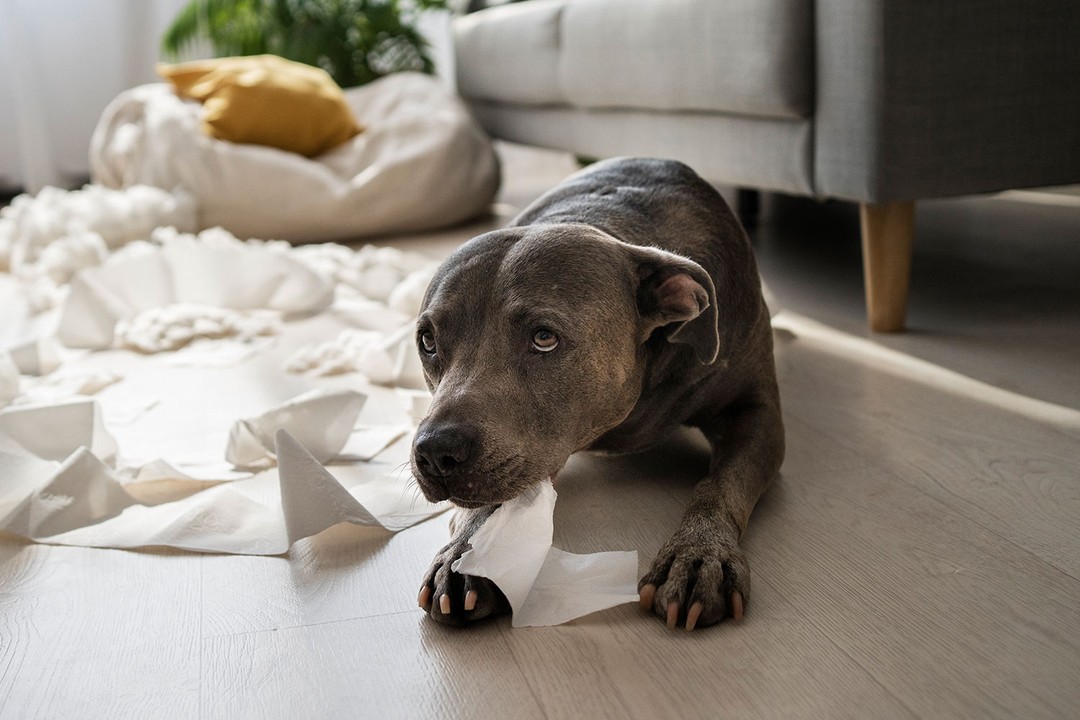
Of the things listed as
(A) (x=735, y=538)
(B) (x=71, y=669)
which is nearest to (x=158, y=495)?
(B) (x=71, y=669)

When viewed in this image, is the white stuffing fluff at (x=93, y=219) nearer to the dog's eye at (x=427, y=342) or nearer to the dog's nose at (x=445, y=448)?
the dog's eye at (x=427, y=342)

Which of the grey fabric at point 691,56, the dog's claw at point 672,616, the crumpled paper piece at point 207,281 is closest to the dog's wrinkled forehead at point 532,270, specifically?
the dog's claw at point 672,616

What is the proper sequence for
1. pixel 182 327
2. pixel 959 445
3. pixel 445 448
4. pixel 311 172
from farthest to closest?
1. pixel 311 172
2. pixel 182 327
3. pixel 959 445
4. pixel 445 448

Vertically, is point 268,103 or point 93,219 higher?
point 268,103

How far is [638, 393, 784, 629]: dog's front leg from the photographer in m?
1.35

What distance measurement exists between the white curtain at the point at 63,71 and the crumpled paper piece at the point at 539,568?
617cm

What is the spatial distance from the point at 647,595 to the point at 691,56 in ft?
6.96

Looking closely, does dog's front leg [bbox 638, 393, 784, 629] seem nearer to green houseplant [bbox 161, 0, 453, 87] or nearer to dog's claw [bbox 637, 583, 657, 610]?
dog's claw [bbox 637, 583, 657, 610]

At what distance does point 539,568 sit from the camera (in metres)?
1.44

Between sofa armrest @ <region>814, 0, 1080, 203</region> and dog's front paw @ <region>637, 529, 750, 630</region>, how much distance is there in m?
1.32

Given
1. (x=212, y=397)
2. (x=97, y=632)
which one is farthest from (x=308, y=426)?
(x=97, y=632)

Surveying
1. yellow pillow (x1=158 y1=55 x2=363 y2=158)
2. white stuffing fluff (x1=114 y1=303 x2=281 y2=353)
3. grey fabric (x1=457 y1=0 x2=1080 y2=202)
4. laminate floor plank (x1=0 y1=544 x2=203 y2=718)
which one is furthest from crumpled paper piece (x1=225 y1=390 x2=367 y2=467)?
yellow pillow (x1=158 y1=55 x2=363 y2=158)

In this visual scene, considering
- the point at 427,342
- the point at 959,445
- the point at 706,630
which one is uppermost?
the point at 427,342

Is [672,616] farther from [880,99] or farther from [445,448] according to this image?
[880,99]
